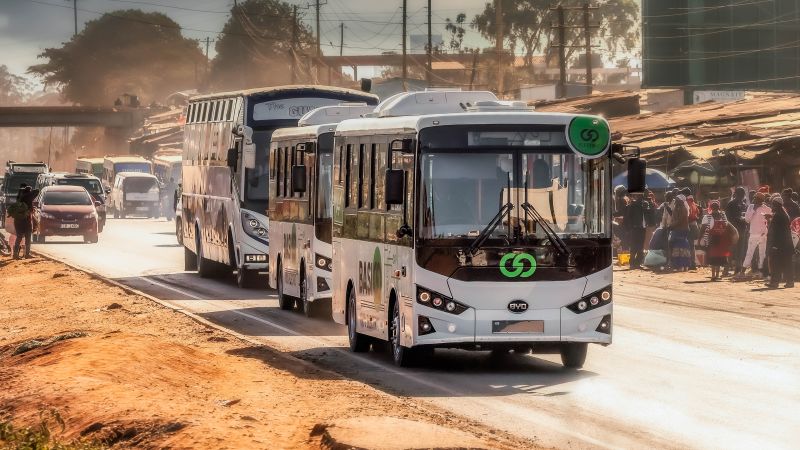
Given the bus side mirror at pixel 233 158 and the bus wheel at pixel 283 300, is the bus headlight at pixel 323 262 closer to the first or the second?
the bus wheel at pixel 283 300

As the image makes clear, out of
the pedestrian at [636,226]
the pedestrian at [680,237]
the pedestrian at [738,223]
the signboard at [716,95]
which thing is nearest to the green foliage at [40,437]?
the pedestrian at [738,223]

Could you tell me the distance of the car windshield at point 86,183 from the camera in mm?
62312

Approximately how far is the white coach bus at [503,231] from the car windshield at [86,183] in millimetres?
46038

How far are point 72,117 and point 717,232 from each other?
394 ft

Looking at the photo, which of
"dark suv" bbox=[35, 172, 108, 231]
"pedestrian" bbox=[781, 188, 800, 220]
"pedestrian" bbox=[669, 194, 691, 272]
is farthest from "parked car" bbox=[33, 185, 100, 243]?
"pedestrian" bbox=[781, 188, 800, 220]

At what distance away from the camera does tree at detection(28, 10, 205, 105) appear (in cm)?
18512

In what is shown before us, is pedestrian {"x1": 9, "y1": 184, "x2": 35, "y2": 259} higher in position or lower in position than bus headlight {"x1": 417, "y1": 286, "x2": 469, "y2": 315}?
higher

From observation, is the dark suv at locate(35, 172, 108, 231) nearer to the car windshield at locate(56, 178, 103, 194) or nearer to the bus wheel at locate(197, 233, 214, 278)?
the car windshield at locate(56, 178, 103, 194)

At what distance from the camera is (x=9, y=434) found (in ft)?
44.7

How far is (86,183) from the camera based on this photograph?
206 ft

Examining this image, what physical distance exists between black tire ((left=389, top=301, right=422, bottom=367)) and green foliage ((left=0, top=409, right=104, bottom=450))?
4.55 m

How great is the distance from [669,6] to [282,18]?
90.9 meters

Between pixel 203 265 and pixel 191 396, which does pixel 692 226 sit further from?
pixel 191 396

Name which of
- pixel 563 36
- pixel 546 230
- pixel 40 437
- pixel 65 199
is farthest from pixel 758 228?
pixel 563 36
